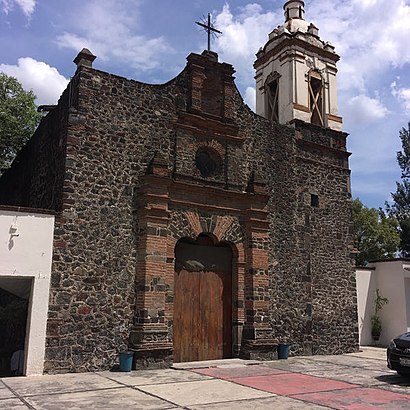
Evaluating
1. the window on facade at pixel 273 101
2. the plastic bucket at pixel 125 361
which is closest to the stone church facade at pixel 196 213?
the window on facade at pixel 273 101

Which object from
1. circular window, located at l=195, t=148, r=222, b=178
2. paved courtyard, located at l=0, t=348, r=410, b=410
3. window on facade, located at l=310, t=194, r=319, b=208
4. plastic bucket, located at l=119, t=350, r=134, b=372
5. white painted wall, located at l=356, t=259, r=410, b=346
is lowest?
paved courtyard, located at l=0, t=348, r=410, b=410

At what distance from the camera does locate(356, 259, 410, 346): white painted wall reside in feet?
57.7

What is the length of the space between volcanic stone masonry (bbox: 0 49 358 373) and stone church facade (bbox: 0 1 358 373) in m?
0.04

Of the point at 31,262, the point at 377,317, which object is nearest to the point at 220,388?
the point at 31,262

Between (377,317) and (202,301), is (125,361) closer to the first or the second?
(202,301)

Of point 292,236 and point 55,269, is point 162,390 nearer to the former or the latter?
point 55,269

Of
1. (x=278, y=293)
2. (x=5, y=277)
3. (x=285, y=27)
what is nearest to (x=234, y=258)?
(x=278, y=293)

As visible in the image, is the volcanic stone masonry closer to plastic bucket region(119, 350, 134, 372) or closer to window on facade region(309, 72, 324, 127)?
plastic bucket region(119, 350, 134, 372)

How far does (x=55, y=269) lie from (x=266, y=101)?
10.4m

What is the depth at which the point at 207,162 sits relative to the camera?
1403 centimetres

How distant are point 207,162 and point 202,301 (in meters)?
4.09

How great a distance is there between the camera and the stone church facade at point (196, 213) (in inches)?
448

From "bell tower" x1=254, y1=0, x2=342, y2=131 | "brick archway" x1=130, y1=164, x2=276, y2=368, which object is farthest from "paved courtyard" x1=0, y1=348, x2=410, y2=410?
"bell tower" x1=254, y1=0, x2=342, y2=131

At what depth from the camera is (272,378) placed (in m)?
10.3
